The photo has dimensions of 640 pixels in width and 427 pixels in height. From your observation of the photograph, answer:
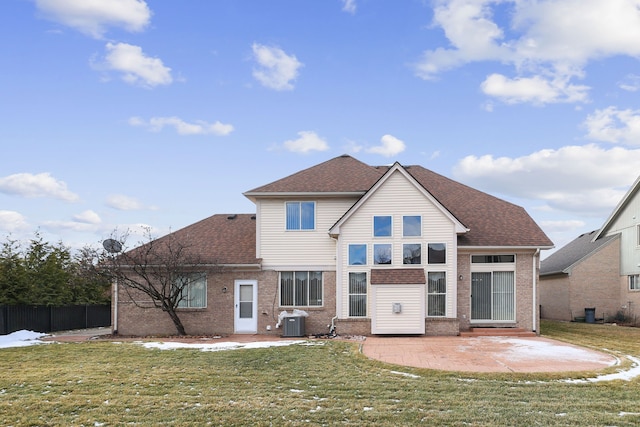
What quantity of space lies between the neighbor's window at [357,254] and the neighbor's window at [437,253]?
239 cm

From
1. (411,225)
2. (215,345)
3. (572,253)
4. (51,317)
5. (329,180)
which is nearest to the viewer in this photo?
(215,345)

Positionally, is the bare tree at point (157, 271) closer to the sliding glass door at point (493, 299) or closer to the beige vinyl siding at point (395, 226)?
the beige vinyl siding at point (395, 226)

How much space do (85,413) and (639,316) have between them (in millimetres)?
27900

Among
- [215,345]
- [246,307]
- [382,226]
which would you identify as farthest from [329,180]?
[215,345]

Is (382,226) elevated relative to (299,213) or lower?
lower

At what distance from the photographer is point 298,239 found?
22922 millimetres

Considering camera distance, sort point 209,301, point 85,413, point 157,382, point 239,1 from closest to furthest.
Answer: point 85,413 → point 157,382 → point 239,1 → point 209,301

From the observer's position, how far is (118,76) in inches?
776

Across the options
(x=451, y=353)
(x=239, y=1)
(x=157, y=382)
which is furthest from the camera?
(x=239, y=1)

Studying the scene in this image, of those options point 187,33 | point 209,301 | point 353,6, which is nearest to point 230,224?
point 209,301

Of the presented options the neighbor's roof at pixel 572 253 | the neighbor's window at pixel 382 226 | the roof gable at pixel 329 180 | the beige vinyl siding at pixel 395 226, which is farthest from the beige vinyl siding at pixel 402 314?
the neighbor's roof at pixel 572 253

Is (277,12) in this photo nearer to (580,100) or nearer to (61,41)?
(61,41)

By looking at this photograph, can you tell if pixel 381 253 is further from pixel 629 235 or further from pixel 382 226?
pixel 629 235

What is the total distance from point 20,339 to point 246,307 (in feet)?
27.8
